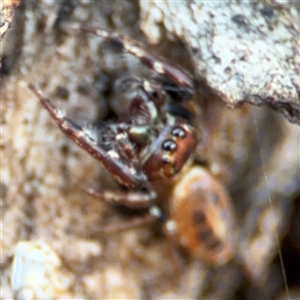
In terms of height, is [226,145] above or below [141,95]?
below

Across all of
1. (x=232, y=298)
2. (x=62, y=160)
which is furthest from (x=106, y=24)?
(x=232, y=298)

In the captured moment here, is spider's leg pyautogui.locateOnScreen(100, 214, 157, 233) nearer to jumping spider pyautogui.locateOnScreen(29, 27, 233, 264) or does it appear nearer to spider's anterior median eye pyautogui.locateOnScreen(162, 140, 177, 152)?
A: jumping spider pyautogui.locateOnScreen(29, 27, 233, 264)

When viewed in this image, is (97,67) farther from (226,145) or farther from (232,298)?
(232,298)

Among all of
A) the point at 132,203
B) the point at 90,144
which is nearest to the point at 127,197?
the point at 132,203

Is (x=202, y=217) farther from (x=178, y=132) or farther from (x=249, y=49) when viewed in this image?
(x=249, y=49)

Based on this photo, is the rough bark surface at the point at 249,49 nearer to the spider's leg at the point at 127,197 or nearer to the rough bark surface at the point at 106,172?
the rough bark surface at the point at 106,172

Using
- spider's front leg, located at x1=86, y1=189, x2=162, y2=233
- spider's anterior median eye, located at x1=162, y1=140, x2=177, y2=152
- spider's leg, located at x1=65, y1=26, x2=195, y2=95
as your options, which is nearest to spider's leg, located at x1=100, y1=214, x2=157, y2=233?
spider's front leg, located at x1=86, y1=189, x2=162, y2=233

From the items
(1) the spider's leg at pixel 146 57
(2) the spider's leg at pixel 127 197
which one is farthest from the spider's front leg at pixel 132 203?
(1) the spider's leg at pixel 146 57

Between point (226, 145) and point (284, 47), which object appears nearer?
point (284, 47)
